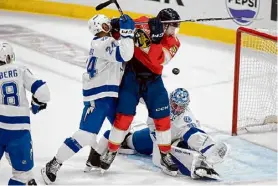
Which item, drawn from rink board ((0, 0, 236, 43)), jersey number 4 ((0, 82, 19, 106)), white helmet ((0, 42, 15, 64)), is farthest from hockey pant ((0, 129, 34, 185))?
rink board ((0, 0, 236, 43))

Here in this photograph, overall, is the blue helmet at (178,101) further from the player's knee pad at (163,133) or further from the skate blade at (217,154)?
the skate blade at (217,154)

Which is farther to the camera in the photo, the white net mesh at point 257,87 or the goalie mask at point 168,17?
the white net mesh at point 257,87

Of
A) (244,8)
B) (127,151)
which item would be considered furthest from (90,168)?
(244,8)

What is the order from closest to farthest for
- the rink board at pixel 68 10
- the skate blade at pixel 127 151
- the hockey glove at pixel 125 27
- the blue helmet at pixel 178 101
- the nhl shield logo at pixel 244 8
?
the hockey glove at pixel 125 27, the blue helmet at pixel 178 101, the skate blade at pixel 127 151, the nhl shield logo at pixel 244 8, the rink board at pixel 68 10

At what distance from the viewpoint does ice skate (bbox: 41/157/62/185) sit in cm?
451

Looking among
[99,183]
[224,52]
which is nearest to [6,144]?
[99,183]

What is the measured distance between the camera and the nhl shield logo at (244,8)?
24.5ft

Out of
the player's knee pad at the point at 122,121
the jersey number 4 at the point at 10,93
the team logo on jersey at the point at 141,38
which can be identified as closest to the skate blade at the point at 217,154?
the player's knee pad at the point at 122,121

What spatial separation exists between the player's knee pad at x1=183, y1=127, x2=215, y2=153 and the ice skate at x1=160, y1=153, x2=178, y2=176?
15 centimetres

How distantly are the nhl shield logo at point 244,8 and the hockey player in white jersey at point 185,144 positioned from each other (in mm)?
2698

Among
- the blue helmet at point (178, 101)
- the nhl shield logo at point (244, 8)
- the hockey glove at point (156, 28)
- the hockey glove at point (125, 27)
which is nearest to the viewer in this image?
the hockey glove at point (125, 27)

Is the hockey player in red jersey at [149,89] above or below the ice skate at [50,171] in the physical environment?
above

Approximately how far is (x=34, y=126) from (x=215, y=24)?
2.79 m

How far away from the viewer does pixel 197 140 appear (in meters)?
4.76
